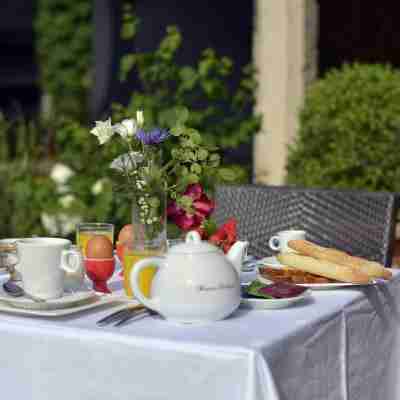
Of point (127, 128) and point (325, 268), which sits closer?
point (127, 128)

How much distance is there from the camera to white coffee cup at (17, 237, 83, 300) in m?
1.83

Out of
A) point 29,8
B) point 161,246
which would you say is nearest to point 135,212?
point 161,246

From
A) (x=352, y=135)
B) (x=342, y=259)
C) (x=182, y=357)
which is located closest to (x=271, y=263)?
(x=342, y=259)

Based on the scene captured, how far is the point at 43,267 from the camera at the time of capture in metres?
1.83

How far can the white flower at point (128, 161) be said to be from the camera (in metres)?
1.91

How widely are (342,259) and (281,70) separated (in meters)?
3.71

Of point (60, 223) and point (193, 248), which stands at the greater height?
point (193, 248)

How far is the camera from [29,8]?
1638 cm

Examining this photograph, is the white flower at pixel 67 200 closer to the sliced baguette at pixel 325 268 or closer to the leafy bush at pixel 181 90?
the leafy bush at pixel 181 90

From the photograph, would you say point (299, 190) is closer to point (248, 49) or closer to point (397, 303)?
point (397, 303)

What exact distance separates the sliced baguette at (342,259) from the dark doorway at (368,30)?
4.05 metres

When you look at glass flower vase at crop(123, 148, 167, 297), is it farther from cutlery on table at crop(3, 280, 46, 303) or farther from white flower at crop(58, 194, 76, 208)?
white flower at crop(58, 194, 76, 208)

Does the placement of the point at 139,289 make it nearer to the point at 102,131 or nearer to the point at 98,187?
the point at 102,131

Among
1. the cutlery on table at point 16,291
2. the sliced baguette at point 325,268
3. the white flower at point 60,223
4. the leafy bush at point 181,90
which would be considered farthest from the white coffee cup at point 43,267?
the white flower at point 60,223
